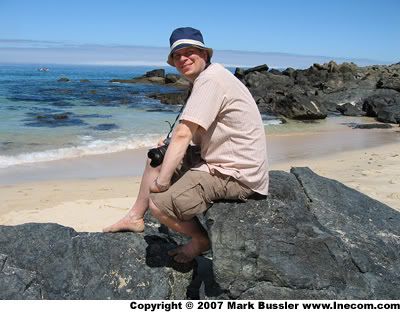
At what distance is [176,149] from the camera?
3170 millimetres

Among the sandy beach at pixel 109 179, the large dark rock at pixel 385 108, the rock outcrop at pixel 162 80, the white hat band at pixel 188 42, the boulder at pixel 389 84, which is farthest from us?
the rock outcrop at pixel 162 80

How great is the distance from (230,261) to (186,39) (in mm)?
1546

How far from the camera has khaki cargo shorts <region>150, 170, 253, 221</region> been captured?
323cm

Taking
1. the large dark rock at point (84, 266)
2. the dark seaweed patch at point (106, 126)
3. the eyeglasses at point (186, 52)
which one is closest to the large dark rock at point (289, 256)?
the large dark rock at point (84, 266)

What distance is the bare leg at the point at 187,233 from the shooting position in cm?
335

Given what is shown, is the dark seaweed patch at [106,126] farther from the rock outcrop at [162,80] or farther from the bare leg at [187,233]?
the rock outcrop at [162,80]

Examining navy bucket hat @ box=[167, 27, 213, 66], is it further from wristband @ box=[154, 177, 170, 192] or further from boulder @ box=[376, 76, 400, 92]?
boulder @ box=[376, 76, 400, 92]

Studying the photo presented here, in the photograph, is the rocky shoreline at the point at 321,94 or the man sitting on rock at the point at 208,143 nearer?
the man sitting on rock at the point at 208,143

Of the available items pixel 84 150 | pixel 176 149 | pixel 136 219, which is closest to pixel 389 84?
pixel 84 150

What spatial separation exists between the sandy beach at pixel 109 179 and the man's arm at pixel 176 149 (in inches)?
108

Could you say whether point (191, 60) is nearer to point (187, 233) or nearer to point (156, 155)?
point (156, 155)

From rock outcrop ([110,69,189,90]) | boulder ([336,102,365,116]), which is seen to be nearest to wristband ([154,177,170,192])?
boulder ([336,102,365,116])

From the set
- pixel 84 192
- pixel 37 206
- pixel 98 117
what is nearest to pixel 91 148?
pixel 84 192

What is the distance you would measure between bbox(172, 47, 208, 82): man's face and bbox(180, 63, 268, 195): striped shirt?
4.5 inches
